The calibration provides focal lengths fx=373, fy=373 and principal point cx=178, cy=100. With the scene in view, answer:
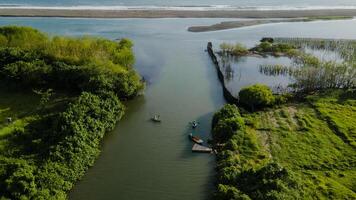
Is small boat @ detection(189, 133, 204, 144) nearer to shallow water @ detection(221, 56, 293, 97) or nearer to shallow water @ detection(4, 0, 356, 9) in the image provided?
shallow water @ detection(221, 56, 293, 97)

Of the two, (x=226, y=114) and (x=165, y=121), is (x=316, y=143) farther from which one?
(x=165, y=121)

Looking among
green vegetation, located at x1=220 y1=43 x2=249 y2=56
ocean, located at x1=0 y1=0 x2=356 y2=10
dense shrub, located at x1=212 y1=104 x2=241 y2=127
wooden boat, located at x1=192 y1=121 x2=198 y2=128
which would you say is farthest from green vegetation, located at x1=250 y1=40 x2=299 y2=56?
ocean, located at x1=0 y1=0 x2=356 y2=10

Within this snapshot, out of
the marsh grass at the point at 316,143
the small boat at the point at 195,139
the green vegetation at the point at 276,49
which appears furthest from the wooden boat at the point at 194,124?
the green vegetation at the point at 276,49

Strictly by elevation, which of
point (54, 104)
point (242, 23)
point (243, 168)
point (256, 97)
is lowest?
point (243, 168)

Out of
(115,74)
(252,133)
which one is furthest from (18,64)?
(252,133)

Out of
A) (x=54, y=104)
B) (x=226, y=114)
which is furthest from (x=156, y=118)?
(x=54, y=104)

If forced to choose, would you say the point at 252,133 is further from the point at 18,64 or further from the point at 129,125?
the point at 18,64

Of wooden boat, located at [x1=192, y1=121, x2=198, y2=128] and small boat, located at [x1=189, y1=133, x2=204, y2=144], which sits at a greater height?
wooden boat, located at [x1=192, y1=121, x2=198, y2=128]
